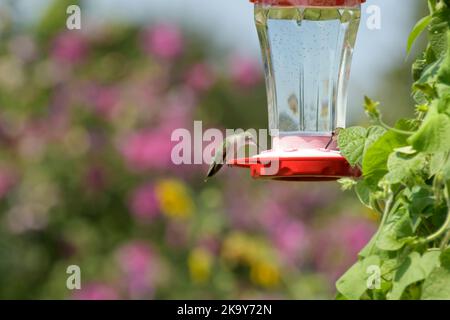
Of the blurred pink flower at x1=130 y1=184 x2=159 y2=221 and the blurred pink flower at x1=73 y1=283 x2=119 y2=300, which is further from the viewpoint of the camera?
the blurred pink flower at x1=130 y1=184 x2=159 y2=221

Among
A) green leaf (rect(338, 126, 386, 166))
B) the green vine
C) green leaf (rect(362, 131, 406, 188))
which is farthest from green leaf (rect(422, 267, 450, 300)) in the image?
green leaf (rect(338, 126, 386, 166))

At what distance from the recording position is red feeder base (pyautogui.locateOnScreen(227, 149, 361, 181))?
247 centimetres

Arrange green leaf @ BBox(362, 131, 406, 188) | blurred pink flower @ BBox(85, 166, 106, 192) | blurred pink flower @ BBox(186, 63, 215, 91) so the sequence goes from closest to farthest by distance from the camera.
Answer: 1. green leaf @ BBox(362, 131, 406, 188)
2. blurred pink flower @ BBox(85, 166, 106, 192)
3. blurred pink flower @ BBox(186, 63, 215, 91)

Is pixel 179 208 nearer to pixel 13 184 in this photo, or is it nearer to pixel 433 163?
pixel 13 184

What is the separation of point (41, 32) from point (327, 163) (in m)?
4.38

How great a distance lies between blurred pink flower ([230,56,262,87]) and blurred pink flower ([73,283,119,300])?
164 cm

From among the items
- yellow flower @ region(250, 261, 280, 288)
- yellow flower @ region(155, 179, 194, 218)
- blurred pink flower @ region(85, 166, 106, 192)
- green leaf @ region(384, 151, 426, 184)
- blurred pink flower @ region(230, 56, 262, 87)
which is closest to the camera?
green leaf @ region(384, 151, 426, 184)

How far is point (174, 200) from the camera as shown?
571 centimetres

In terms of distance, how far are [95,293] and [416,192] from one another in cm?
395

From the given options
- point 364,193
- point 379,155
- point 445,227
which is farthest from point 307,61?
point 445,227

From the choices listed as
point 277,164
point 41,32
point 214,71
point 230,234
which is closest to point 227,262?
point 230,234

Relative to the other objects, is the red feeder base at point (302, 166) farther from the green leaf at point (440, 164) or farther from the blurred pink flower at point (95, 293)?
the blurred pink flower at point (95, 293)

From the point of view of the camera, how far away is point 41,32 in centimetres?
655

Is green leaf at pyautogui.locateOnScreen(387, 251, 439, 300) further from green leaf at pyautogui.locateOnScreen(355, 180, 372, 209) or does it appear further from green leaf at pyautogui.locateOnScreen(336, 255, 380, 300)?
green leaf at pyautogui.locateOnScreen(355, 180, 372, 209)
